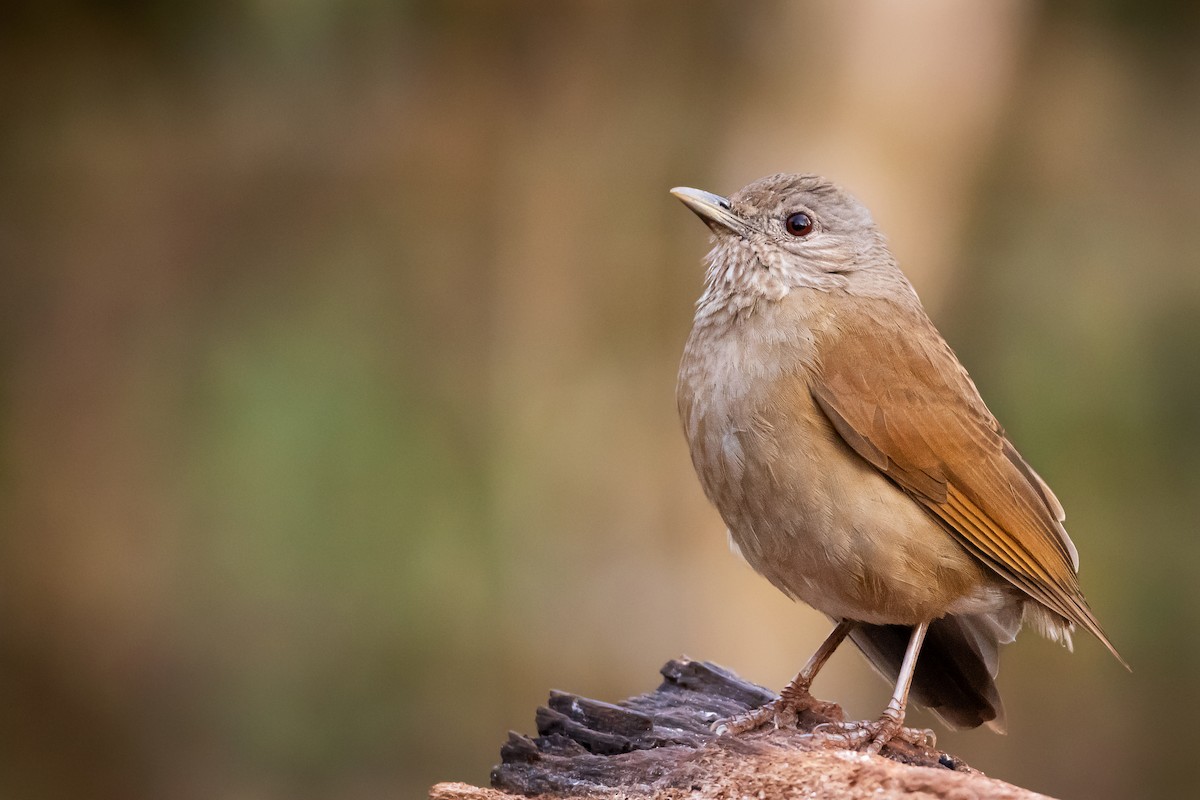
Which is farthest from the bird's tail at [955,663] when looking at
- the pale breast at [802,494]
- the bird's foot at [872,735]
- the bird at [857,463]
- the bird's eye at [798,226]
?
the bird's eye at [798,226]

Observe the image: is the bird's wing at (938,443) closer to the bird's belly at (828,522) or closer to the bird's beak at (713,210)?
the bird's belly at (828,522)

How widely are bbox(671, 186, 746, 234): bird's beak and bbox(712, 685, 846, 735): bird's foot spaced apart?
56.0 inches

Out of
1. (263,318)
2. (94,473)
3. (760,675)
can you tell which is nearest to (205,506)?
(94,473)

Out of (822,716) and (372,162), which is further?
(372,162)

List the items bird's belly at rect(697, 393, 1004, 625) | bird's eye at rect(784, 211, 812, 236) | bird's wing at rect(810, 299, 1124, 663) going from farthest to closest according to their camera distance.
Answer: bird's eye at rect(784, 211, 812, 236) < bird's wing at rect(810, 299, 1124, 663) < bird's belly at rect(697, 393, 1004, 625)

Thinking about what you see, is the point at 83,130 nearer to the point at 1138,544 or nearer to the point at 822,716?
the point at 822,716

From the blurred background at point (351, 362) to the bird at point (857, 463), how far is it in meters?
2.94

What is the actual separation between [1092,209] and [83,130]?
6.10m

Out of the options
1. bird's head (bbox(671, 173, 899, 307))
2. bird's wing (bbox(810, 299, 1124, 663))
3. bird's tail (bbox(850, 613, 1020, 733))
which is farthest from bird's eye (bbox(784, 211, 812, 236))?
bird's tail (bbox(850, 613, 1020, 733))

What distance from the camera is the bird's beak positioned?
4.07 m

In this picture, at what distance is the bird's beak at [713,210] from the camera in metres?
4.07

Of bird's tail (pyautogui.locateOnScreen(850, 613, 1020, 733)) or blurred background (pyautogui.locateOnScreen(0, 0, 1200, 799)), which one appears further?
blurred background (pyautogui.locateOnScreen(0, 0, 1200, 799))

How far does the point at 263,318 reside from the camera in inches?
291

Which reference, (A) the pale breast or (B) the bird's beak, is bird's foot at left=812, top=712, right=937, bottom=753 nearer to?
(A) the pale breast
